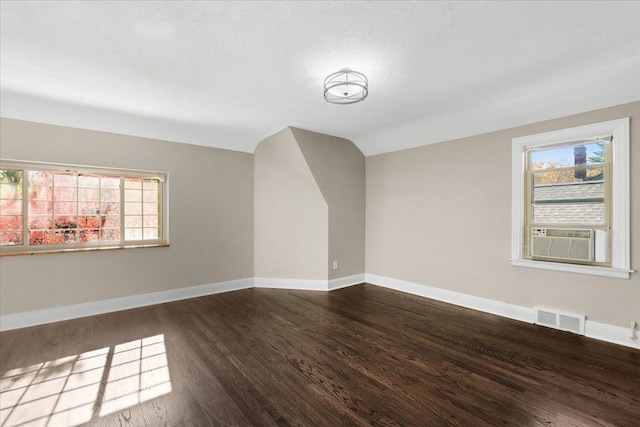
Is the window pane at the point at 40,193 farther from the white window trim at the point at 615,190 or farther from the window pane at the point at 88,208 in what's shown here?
the white window trim at the point at 615,190

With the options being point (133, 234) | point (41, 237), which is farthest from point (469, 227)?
point (41, 237)

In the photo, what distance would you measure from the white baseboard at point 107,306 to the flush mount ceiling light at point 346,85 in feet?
10.8

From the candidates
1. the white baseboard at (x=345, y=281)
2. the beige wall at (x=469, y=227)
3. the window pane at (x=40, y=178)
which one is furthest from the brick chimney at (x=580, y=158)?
the window pane at (x=40, y=178)

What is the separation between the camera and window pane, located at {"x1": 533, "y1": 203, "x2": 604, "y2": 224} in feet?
9.64

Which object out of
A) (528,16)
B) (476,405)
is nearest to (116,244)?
(476,405)

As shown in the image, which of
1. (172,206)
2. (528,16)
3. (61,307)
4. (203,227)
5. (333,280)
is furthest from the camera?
(333,280)

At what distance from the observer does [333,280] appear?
4652mm

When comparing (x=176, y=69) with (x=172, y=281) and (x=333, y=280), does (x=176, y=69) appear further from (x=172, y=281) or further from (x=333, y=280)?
(x=333, y=280)

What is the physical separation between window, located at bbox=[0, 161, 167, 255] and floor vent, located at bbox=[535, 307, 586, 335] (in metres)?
4.84

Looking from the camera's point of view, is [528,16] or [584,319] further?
[584,319]

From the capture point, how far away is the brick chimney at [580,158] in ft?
9.86

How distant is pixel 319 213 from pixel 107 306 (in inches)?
121

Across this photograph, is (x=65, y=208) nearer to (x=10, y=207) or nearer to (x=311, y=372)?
(x=10, y=207)

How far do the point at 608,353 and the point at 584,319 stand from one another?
433mm
